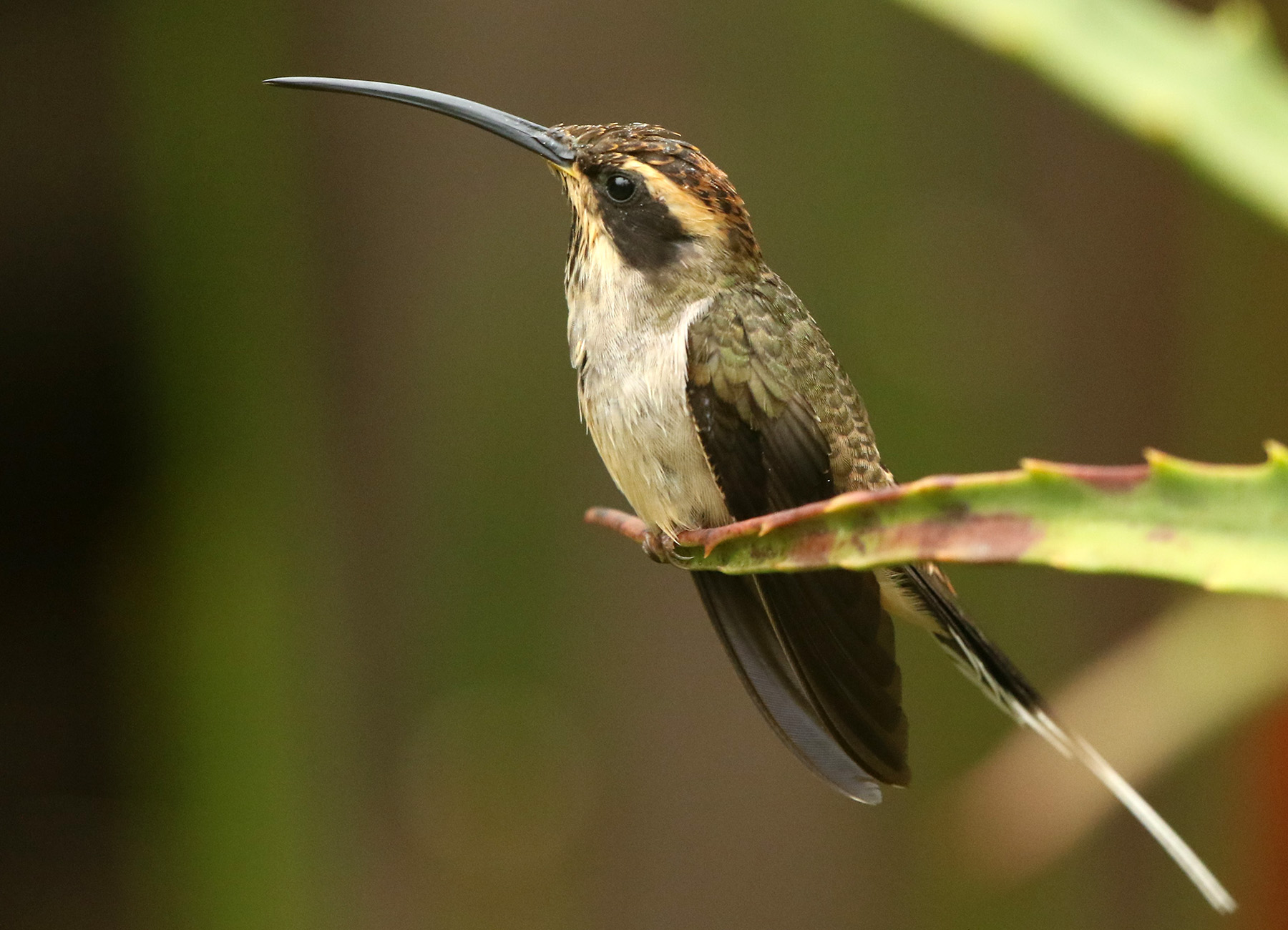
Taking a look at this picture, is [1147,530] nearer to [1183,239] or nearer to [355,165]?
[1183,239]

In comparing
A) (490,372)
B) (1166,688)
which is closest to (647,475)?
(1166,688)

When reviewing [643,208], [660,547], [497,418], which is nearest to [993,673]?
[660,547]

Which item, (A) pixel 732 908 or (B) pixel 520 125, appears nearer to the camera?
(B) pixel 520 125

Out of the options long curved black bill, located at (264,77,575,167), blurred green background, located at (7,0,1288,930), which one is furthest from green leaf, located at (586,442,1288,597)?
blurred green background, located at (7,0,1288,930)

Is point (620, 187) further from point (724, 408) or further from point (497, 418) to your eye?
point (497, 418)

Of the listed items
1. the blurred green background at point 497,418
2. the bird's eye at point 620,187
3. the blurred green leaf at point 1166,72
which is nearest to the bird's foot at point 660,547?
the bird's eye at point 620,187

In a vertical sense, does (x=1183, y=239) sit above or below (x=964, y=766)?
above
